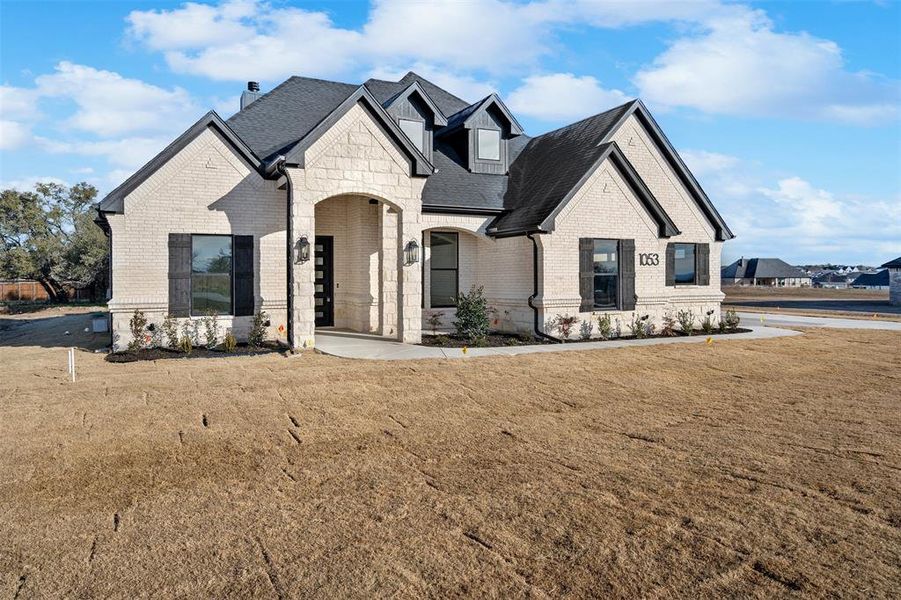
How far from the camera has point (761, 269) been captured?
318 ft

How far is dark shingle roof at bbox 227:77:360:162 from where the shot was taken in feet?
54.6

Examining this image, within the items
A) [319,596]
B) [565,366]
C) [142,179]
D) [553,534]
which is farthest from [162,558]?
[142,179]

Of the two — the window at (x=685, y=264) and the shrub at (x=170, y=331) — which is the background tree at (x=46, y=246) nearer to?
the shrub at (x=170, y=331)

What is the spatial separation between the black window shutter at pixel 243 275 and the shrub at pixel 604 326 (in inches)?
374

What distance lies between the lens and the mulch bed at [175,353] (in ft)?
42.0

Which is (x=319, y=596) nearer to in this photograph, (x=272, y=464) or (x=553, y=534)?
(x=553, y=534)

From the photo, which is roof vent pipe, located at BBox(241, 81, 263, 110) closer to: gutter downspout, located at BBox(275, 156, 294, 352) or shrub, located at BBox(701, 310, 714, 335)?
gutter downspout, located at BBox(275, 156, 294, 352)

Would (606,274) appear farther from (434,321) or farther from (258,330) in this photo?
(258,330)

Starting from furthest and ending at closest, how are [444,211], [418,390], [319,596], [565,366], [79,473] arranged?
[444,211] < [565,366] < [418,390] < [79,473] < [319,596]

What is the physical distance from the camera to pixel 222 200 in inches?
573

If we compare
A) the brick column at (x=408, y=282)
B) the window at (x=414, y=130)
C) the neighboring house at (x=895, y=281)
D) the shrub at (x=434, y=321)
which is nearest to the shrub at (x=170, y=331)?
the brick column at (x=408, y=282)

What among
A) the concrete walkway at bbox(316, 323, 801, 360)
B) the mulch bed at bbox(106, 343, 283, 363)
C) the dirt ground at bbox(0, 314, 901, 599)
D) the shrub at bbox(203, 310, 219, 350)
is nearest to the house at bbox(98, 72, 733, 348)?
the shrub at bbox(203, 310, 219, 350)

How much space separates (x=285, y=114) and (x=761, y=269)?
97.1 metres

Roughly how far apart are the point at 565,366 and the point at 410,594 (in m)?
8.98
